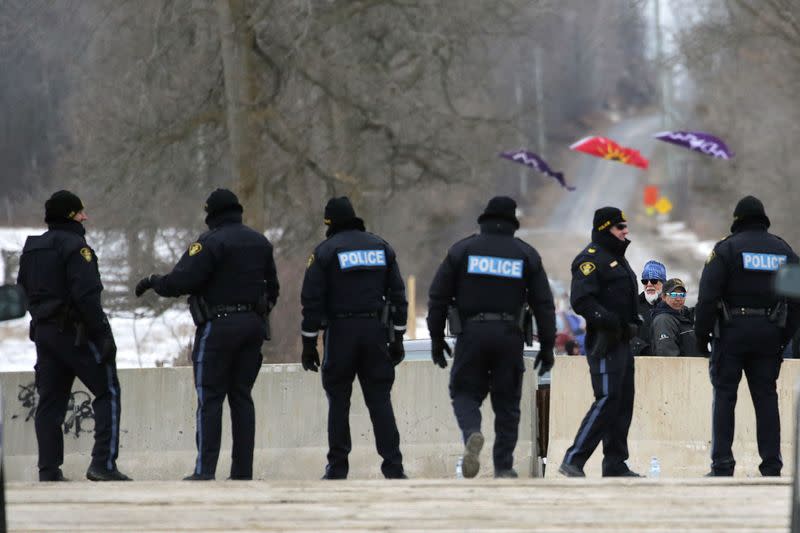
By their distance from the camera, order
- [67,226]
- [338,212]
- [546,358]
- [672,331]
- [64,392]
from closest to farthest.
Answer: [546,358]
[338,212]
[67,226]
[64,392]
[672,331]

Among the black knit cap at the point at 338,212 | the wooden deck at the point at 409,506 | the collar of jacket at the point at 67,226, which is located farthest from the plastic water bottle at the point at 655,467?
the collar of jacket at the point at 67,226

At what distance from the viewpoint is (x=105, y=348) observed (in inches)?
463

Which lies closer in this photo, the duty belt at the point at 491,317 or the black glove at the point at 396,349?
the duty belt at the point at 491,317

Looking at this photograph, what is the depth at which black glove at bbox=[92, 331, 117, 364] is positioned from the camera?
38.6 feet

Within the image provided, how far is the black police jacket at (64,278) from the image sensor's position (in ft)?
38.1

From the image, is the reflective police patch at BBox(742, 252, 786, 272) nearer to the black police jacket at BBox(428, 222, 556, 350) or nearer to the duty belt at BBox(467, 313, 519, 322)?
the black police jacket at BBox(428, 222, 556, 350)

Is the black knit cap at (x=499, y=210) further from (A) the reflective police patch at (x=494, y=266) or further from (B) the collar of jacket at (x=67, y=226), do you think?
(B) the collar of jacket at (x=67, y=226)

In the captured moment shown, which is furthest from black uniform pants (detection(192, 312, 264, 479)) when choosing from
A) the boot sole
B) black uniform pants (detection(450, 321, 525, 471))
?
the boot sole

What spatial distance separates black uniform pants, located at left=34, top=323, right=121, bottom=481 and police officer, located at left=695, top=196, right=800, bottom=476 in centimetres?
421

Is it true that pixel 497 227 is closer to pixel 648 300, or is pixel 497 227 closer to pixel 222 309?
pixel 222 309

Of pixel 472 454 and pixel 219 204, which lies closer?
pixel 472 454

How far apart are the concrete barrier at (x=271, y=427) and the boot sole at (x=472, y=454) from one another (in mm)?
4180

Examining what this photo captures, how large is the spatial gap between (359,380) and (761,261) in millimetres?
2934

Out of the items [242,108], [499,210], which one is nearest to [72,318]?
[499,210]
